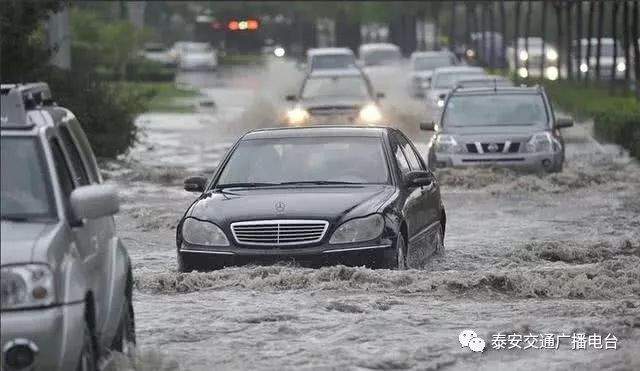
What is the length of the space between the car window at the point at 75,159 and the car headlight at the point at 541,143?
18.0 meters

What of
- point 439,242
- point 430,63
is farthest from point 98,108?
point 430,63

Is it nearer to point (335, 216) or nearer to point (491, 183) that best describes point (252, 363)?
point (335, 216)

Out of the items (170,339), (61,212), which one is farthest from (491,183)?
(61,212)

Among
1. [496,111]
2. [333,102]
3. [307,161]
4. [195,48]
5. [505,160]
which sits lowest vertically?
[195,48]

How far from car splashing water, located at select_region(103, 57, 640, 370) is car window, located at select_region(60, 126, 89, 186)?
985mm

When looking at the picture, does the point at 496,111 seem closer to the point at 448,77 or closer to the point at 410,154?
the point at 410,154

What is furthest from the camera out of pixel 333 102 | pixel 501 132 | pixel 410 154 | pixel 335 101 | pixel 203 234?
pixel 335 101

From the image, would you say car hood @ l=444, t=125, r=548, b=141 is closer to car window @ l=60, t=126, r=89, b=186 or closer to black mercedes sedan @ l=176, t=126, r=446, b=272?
black mercedes sedan @ l=176, t=126, r=446, b=272

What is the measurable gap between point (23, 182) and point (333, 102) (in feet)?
96.4

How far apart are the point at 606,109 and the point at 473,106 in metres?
10.8

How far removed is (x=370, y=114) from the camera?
38.2m

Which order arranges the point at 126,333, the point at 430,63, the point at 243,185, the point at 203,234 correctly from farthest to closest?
1. the point at 430,63
2. the point at 243,185
3. the point at 203,234
4. the point at 126,333

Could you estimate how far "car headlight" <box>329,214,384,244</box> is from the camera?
573 inches

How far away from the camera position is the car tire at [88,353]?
8820mm
